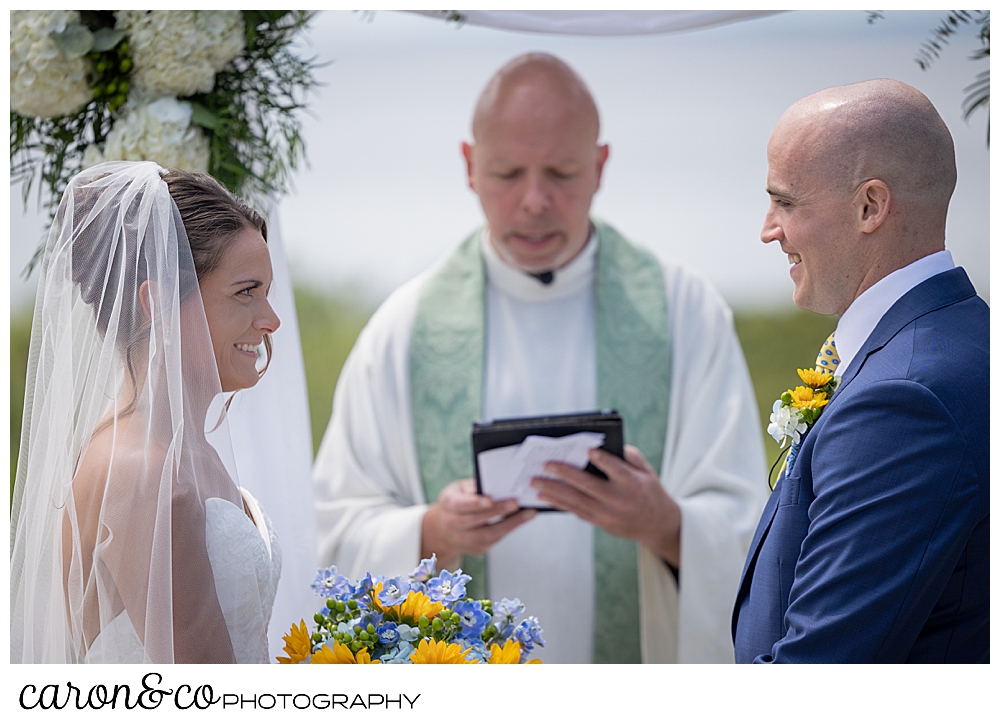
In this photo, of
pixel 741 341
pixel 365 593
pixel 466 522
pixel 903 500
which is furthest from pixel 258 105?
pixel 741 341

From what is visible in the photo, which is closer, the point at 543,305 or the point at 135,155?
the point at 135,155

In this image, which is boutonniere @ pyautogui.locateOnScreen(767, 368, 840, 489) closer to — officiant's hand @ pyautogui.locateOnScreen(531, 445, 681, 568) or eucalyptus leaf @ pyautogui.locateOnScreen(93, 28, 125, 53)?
officiant's hand @ pyautogui.locateOnScreen(531, 445, 681, 568)

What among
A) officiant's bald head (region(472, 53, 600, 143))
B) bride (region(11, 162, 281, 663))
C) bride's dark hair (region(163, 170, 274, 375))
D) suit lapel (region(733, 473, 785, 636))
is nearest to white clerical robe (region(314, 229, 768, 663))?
officiant's bald head (region(472, 53, 600, 143))

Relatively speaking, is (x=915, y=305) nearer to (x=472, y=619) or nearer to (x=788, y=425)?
(x=788, y=425)

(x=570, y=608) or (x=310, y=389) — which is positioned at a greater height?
(x=310, y=389)

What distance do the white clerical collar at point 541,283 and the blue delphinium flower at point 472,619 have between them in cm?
187

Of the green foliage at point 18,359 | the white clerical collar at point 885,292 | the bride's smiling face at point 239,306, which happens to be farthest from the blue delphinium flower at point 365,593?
the green foliage at point 18,359

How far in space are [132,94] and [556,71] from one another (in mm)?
1613

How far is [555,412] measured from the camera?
3.44 meters

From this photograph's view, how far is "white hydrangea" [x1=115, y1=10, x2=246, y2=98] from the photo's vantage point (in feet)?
8.07

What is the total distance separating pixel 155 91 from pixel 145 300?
1014 mm
